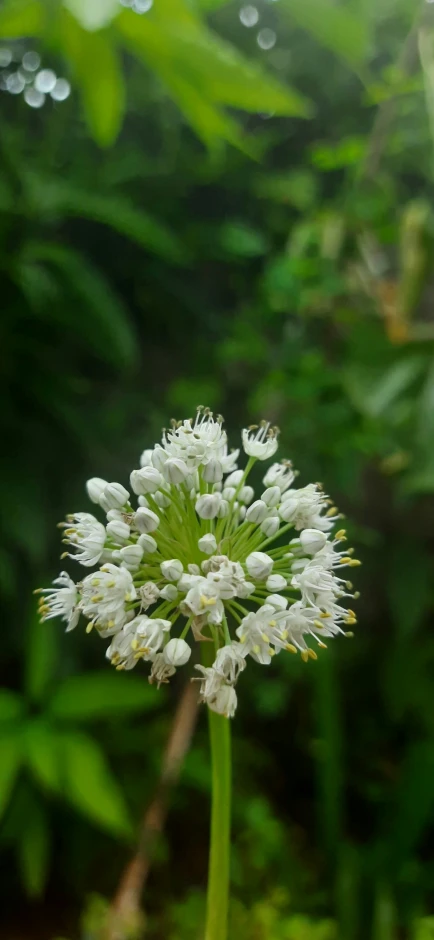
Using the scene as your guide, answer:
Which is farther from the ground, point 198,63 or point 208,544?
point 198,63

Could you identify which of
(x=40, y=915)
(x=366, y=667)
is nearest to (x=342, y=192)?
(x=366, y=667)

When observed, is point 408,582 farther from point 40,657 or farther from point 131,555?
point 131,555

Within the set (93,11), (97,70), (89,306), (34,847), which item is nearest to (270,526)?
(93,11)

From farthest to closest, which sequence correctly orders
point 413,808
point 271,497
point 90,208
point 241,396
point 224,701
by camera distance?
point 241,396 < point 413,808 < point 90,208 < point 271,497 < point 224,701

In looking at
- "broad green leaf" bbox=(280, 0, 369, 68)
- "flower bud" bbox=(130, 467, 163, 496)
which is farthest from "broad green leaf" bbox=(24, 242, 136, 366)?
"flower bud" bbox=(130, 467, 163, 496)

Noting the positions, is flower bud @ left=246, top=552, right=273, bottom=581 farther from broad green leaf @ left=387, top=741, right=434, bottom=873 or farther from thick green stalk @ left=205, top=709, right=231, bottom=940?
broad green leaf @ left=387, top=741, right=434, bottom=873
